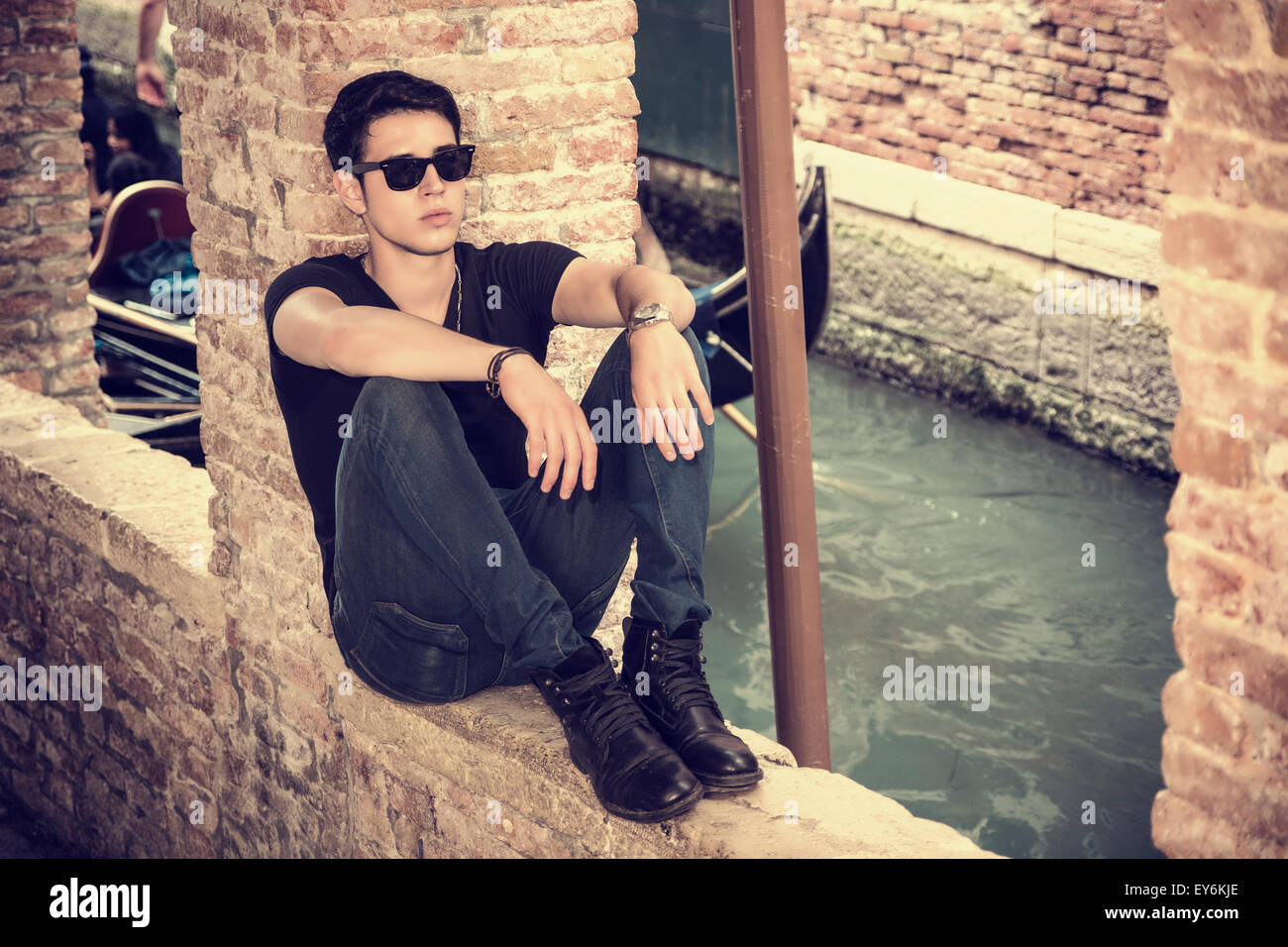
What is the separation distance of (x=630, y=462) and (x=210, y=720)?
4.47ft

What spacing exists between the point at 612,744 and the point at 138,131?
20.3 feet

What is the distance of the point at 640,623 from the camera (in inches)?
92.4

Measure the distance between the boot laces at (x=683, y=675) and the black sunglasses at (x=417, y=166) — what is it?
767 millimetres

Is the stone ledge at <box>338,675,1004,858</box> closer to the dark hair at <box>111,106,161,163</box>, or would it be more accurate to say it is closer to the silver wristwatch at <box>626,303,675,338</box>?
the silver wristwatch at <box>626,303,675,338</box>

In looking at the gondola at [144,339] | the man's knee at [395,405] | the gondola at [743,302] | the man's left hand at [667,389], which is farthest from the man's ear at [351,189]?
the gondola at [743,302]

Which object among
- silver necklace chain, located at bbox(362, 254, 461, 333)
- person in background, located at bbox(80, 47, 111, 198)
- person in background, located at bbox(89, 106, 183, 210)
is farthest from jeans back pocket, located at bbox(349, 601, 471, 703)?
person in background, located at bbox(80, 47, 111, 198)

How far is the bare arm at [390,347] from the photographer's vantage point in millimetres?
2170

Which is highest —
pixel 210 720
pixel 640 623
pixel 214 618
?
pixel 640 623

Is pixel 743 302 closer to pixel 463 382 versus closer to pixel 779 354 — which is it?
pixel 779 354

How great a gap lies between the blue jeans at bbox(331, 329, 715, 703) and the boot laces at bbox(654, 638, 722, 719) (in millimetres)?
44

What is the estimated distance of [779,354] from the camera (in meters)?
2.67

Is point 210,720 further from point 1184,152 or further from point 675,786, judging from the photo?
point 1184,152
